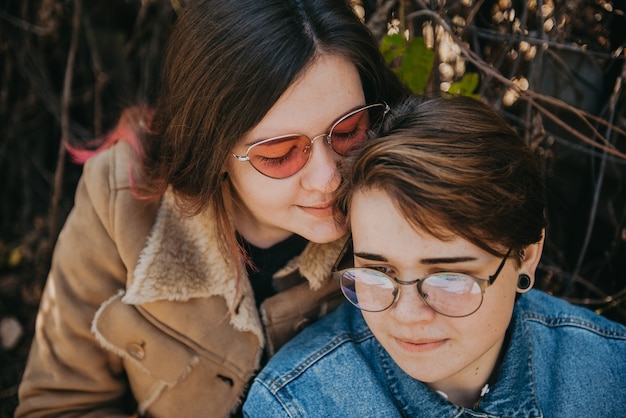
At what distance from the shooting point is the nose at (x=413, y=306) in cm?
157

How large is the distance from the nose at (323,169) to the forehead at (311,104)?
0.20ft

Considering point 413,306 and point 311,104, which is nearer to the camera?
point 413,306

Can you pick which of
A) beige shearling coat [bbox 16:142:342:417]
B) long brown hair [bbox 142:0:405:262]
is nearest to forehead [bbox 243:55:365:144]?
long brown hair [bbox 142:0:405:262]

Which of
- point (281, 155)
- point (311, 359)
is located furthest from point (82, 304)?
point (281, 155)

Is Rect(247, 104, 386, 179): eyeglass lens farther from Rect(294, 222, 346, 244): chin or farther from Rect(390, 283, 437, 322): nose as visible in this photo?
Rect(390, 283, 437, 322): nose

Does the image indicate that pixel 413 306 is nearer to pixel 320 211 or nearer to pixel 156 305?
pixel 320 211

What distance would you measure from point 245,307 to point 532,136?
1.36m

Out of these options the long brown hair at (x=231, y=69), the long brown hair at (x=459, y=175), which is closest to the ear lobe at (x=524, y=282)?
the long brown hair at (x=459, y=175)

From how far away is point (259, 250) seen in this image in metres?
2.30

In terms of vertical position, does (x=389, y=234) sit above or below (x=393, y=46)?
below

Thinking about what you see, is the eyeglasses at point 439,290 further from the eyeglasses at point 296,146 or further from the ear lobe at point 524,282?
the eyeglasses at point 296,146

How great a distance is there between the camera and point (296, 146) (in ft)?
5.83

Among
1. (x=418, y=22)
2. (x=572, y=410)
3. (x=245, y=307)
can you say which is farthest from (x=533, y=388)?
(x=418, y=22)

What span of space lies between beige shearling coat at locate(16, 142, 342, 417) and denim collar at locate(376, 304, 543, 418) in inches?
20.2
